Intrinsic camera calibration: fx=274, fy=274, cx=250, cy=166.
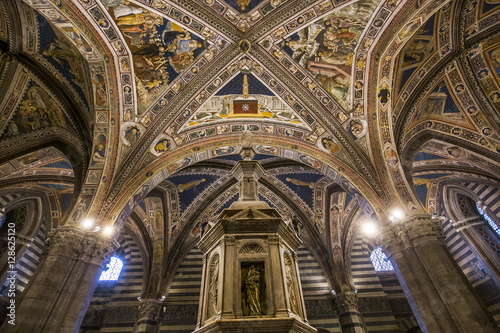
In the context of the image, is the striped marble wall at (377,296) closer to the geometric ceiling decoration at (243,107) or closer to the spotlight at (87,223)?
the geometric ceiling decoration at (243,107)

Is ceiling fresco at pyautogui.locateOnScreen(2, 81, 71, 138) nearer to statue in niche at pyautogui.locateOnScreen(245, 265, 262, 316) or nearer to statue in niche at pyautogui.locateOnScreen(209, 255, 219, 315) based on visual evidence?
statue in niche at pyautogui.locateOnScreen(209, 255, 219, 315)

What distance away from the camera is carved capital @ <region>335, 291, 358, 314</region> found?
12.2 meters

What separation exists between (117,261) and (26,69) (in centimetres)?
1045

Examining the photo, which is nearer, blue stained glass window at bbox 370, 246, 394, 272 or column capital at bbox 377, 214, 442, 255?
column capital at bbox 377, 214, 442, 255

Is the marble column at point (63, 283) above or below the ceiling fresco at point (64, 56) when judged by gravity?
below

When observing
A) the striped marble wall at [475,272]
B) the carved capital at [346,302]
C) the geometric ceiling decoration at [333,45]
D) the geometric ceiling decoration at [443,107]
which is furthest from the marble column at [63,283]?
the striped marble wall at [475,272]

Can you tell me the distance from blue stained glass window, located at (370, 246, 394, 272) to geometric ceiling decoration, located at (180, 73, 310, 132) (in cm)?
940

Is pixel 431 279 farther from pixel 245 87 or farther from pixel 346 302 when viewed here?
pixel 245 87

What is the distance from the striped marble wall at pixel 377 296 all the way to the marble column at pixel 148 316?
931cm

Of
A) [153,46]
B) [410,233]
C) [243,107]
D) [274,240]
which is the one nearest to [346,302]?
[410,233]

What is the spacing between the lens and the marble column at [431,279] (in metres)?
6.13

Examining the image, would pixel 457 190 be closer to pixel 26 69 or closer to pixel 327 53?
pixel 327 53

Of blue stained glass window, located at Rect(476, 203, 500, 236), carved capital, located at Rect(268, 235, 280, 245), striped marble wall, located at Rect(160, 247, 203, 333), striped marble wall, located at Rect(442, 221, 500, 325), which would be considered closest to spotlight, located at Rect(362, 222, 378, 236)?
striped marble wall, located at Rect(442, 221, 500, 325)

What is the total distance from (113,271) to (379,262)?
1446 centimetres
